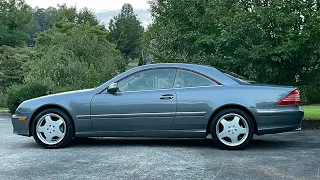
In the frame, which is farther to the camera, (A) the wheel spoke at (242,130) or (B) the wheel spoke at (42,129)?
(B) the wheel spoke at (42,129)

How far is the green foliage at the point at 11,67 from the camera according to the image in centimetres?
3678


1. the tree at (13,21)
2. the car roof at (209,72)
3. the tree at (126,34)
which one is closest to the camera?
the car roof at (209,72)

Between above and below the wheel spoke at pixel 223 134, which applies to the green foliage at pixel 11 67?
above

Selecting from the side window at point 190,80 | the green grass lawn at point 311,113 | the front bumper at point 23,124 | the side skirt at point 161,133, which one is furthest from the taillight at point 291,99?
the green grass lawn at point 311,113

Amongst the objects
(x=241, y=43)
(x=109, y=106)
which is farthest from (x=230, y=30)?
(x=109, y=106)

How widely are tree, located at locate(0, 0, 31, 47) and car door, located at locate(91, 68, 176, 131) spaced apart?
200 ft

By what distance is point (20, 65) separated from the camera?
39.7 m

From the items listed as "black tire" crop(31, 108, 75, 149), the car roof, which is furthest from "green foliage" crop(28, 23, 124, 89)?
the car roof

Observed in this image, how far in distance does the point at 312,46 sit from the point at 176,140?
3551mm

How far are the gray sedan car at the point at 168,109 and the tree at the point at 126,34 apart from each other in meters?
63.2

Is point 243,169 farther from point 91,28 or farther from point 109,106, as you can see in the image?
point 91,28

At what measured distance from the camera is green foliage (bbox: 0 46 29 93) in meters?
36.8

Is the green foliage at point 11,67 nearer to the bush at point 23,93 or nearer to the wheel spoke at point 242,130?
the bush at point 23,93

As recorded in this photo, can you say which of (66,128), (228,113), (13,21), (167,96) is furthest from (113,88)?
(13,21)
